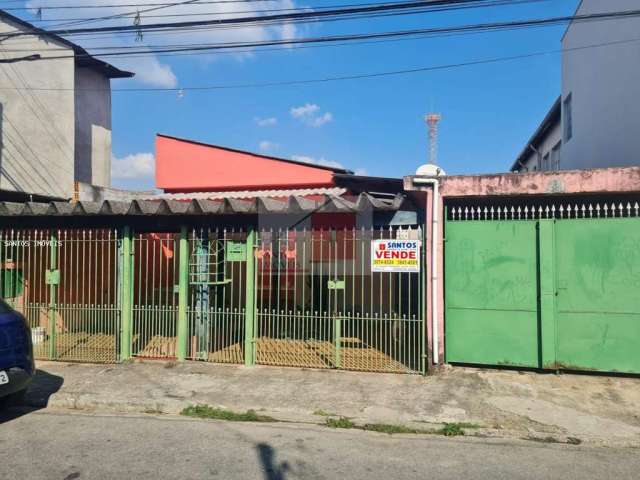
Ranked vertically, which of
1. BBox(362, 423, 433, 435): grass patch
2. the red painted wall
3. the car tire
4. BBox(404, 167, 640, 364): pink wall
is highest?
the red painted wall

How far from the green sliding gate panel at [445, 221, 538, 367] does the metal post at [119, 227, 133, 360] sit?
4.85m

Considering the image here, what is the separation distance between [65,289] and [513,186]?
7.40m

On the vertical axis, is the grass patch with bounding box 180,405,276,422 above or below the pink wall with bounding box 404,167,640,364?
below

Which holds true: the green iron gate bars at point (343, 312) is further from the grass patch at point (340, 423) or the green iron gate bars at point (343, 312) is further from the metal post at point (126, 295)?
the metal post at point (126, 295)

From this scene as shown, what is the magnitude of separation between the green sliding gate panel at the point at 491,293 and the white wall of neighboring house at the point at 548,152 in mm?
10498

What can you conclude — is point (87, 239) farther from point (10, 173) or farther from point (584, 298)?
point (584, 298)

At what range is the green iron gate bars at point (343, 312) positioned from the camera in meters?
6.79

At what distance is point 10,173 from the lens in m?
11.7

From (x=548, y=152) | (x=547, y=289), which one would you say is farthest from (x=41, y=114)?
(x=548, y=152)

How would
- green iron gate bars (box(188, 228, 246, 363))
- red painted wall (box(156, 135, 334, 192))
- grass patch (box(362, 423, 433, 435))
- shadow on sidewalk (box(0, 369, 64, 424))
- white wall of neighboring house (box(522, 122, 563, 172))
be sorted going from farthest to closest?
white wall of neighboring house (box(522, 122, 563, 172)), red painted wall (box(156, 135, 334, 192)), green iron gate bars (box(188, 228, 246, 363)), shadow on sidewalk (box(0, 369, 64, 424)), grass patch (box(362, 423, 433, 435))

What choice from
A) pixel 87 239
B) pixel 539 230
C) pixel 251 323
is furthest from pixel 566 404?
pixel 87 239

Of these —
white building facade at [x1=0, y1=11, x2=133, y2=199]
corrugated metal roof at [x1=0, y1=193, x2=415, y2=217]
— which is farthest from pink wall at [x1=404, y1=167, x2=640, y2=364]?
white building facade at [x1=0, y1=11, x2=133, y2=199]

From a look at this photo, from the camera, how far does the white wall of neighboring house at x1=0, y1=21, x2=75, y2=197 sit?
11.7m

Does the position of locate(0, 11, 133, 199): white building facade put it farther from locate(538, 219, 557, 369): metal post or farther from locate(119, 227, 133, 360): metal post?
locate(538, 219, 557, 369): metal post
